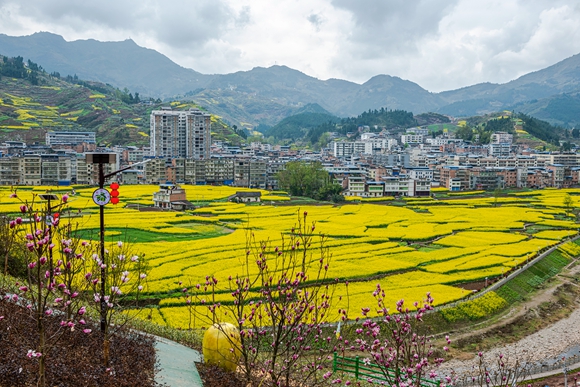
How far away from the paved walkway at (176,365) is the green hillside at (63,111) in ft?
367

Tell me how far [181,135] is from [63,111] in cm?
5328

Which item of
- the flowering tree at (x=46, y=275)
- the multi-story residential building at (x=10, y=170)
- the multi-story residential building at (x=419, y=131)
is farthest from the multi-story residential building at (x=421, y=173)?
the flowering tree at (x=46, y=275)

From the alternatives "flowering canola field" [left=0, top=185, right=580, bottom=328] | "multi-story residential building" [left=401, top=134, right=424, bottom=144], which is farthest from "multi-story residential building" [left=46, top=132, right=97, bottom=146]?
"multi-story residential building" [left=401, top=134, right=424, bottom=144]

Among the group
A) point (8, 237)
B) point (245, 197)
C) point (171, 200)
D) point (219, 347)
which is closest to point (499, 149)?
point (245, 197)

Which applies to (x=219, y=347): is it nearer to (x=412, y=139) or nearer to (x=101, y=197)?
(x=101, y=197)

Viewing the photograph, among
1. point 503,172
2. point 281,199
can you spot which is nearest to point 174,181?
point 281,199

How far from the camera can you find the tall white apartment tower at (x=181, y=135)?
111m

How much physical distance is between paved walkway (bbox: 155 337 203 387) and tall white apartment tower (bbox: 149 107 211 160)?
9940cm

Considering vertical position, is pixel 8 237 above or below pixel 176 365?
above

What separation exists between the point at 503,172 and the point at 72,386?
323 ft

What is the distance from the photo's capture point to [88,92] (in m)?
165

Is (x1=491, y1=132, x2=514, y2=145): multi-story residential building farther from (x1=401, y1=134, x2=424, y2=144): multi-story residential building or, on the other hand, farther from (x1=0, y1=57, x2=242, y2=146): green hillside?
(x1=0, y1=57, x2=242, y2=146): green hillside

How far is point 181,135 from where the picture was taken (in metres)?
113

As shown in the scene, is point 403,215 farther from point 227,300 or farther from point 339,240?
point 227,300
